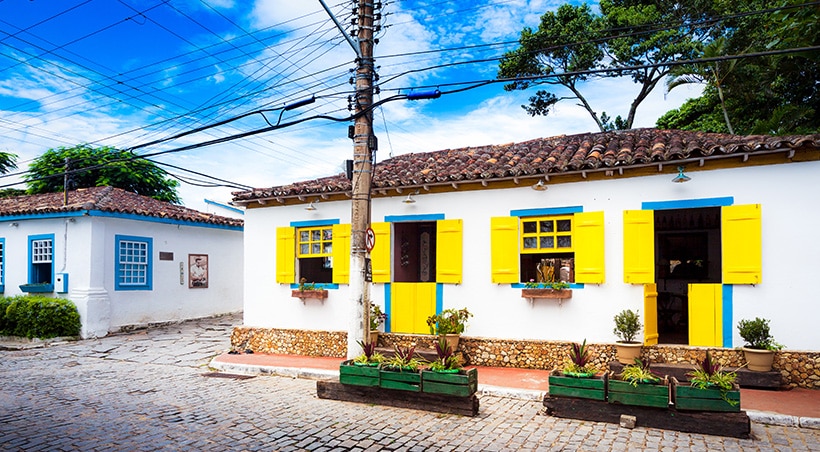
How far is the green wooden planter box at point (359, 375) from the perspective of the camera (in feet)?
26.2

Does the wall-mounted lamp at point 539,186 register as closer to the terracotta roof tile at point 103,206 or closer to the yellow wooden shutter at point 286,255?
the yellow wooden shutter at point 286,255

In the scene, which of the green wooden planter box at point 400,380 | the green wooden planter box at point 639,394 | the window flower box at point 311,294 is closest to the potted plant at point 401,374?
the green wooden planter box at point 400,380

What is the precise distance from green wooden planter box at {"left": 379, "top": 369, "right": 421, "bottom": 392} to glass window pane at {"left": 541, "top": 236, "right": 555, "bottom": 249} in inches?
143

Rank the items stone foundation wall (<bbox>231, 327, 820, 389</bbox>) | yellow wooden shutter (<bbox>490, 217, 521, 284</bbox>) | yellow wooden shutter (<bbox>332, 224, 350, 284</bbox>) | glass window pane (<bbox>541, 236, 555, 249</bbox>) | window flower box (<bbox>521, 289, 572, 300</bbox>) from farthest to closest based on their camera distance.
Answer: yellow wooden shutter (<bbox>332, 224, 350, 284</bbox>) < yellow wooden shutter (<bbox>490, 217, 521, 284</bbox>) < glass window pane (<bbox>541, 236, 555, 249</bbox>) < window flower box (<bbox>521, 289, 572, 300</bbox>) < stone foundation wall (<bbox>231, 327, 820, 389</bbox>)

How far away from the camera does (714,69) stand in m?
17.8

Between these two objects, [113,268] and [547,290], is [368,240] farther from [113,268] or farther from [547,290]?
[113,268]

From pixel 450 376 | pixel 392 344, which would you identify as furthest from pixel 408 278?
pixel 450 376

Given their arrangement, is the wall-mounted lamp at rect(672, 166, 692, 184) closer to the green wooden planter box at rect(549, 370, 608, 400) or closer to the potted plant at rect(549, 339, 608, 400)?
the potted plant at rect(549, 339, 608, 400)

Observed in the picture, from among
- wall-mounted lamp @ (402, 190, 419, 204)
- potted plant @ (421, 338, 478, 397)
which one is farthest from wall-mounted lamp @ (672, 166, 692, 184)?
wall-mounted lamp @ (402, 190, 419, 204)

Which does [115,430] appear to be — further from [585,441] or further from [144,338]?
[144,338]

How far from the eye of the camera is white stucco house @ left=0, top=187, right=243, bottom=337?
617 inches

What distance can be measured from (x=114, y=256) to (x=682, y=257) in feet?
49.3

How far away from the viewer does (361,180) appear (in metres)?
9.36

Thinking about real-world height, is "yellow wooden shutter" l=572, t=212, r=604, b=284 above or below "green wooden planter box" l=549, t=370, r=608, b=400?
above
